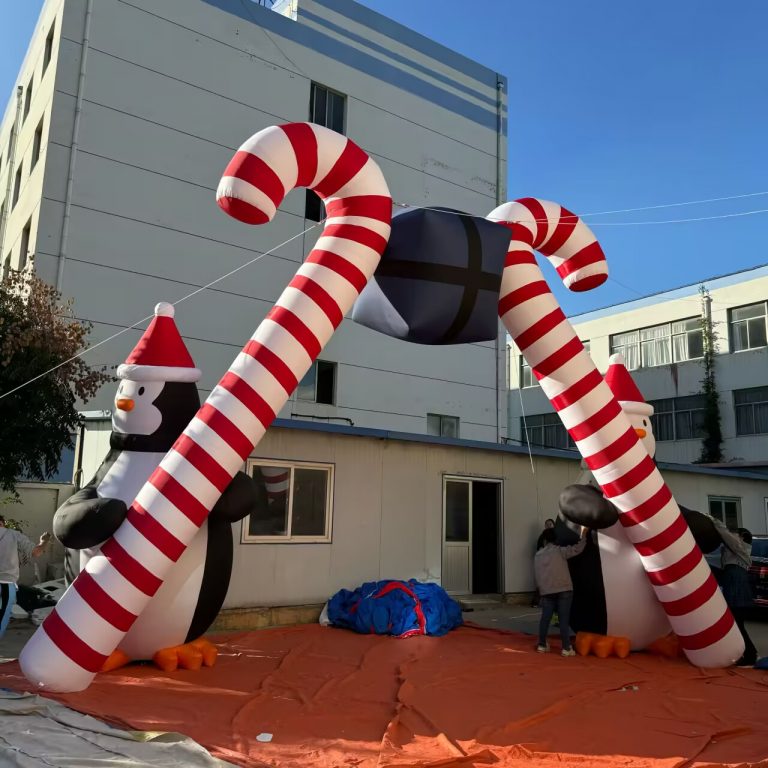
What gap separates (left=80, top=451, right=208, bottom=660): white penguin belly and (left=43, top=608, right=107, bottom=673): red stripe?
2.37 feet

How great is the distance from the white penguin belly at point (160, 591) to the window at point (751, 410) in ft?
85.8

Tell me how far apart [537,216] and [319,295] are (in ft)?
9.53

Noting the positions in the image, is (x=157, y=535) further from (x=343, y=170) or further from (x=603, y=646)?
(x=603, y=646)

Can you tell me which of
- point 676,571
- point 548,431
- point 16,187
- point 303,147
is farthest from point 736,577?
point 548,431


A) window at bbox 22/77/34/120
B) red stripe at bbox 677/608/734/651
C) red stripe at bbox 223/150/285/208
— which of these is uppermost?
window at bbox 22/77/34/120

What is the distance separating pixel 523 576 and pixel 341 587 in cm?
381

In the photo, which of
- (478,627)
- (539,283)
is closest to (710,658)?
(478,627)

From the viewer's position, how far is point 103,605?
601 cm

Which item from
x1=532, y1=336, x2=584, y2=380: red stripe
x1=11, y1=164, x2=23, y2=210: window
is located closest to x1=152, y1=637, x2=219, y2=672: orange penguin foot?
x1=532, y1=336, x2=584, y2=380: red stripe

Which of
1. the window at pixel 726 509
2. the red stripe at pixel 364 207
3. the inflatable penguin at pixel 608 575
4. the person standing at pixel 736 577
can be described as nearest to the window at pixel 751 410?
the window at pixel 726 509

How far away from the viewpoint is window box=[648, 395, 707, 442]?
29.3m

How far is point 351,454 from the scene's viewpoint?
422 inches

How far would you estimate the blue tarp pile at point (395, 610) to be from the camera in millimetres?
9336

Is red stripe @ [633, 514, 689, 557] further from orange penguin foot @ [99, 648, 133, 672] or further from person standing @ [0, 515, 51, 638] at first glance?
person standing @ [0, 515, 51, 638]
